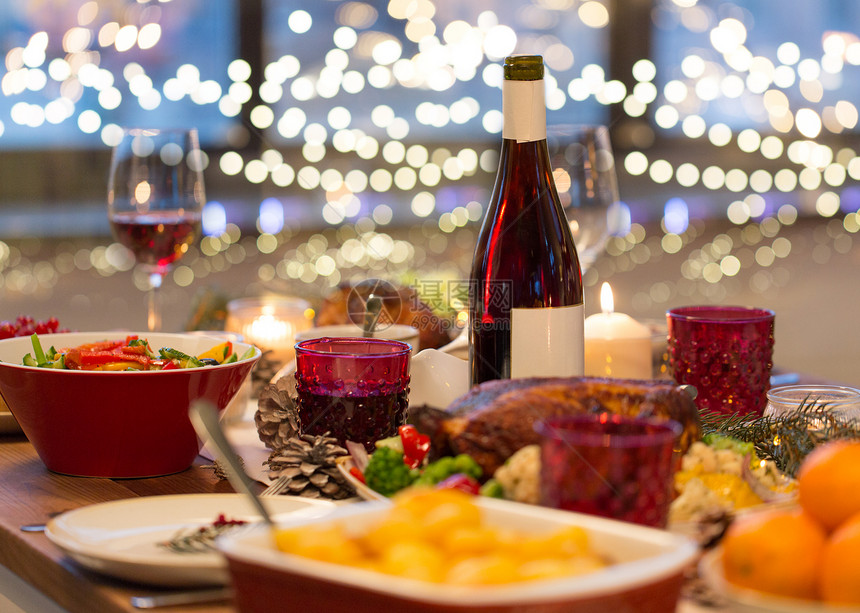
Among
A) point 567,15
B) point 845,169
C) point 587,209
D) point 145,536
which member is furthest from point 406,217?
point 145,536

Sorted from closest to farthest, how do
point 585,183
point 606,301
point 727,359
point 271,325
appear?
point 727,359, point 606,301, point 271,325, point 585,183

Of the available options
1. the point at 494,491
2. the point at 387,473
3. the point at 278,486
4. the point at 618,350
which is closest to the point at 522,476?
the point at 494,491

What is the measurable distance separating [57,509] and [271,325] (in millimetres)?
491

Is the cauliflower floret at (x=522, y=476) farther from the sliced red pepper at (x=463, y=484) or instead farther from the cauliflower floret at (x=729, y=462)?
the cauliflower floret at (x=729, y=462)

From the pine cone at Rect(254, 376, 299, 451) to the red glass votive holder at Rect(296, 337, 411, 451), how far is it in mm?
40

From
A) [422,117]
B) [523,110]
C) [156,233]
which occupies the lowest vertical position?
[156,233]

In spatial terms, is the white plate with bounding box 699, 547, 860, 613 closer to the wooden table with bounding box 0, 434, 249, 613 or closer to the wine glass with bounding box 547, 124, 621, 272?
the wooden table with bounding box 0, 434, 249, 613

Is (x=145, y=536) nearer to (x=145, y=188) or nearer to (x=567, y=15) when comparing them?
(x=145, y=188)

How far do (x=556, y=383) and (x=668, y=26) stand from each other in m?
4.37

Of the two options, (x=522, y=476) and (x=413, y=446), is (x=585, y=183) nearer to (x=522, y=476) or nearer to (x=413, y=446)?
(x=413, y=446)

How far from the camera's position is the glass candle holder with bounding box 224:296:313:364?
125cm

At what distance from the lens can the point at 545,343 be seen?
2.93 feet

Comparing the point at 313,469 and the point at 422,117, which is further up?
the point at 422,117

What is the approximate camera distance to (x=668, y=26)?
476 cm
